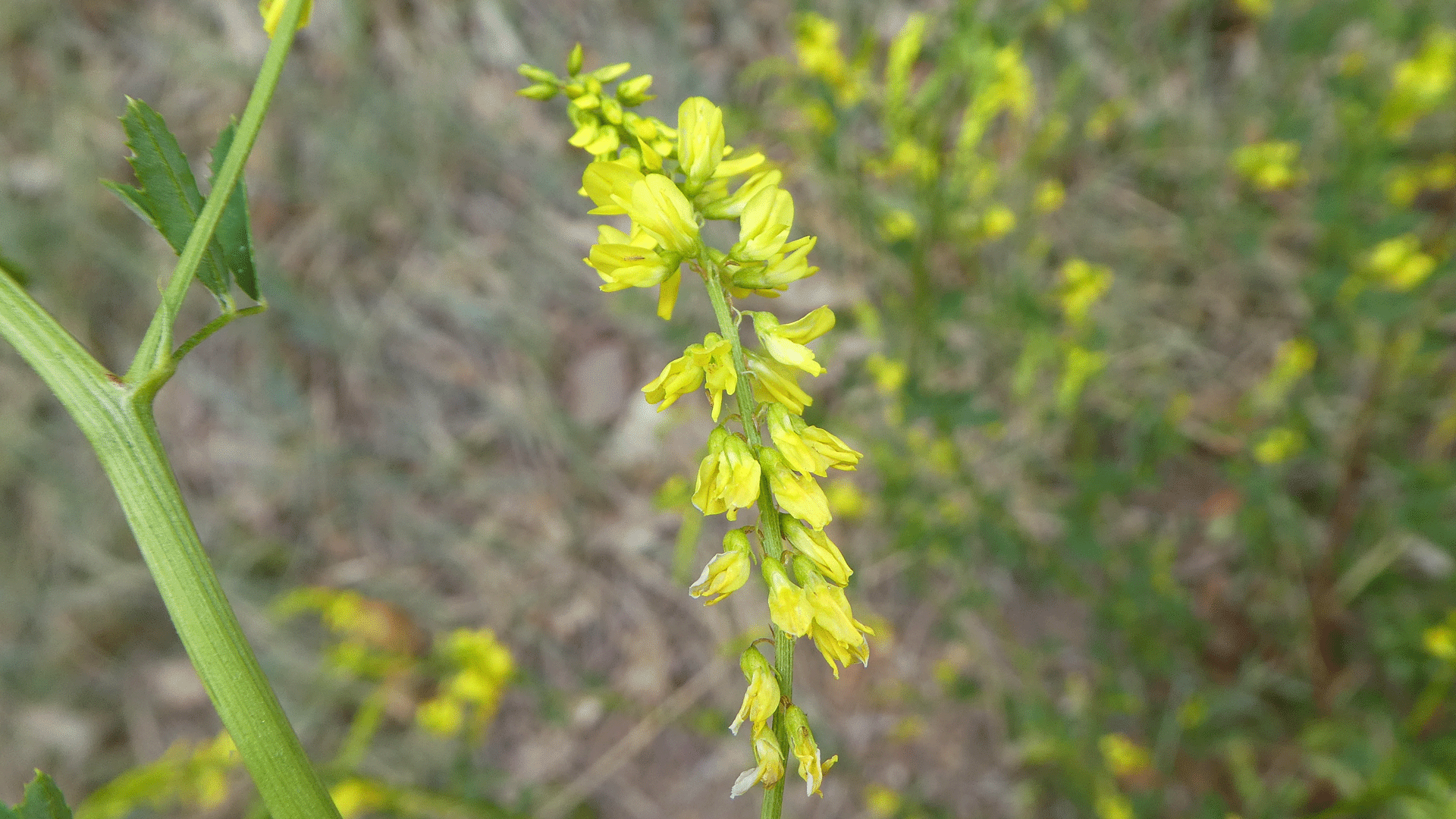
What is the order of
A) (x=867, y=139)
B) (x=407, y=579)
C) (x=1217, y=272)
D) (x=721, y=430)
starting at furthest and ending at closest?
(x=407, y=579)
(x=867, y=139)
(x=1217, y=272)
(x=721, y=430)

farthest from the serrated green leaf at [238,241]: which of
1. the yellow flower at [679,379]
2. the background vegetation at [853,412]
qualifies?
the background vegetation at [853,412]

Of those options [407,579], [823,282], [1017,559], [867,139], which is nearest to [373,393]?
[407,579]

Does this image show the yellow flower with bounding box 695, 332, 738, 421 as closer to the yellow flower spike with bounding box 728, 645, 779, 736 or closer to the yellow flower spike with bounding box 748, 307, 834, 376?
the yellow flower spike with bounding box 748, 307, 834, 376

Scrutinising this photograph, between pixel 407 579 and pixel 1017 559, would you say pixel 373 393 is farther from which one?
pixel 1017 559

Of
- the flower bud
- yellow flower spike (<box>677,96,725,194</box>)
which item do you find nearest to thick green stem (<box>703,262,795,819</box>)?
yellow flower spike (<box>677,96,725,194</box>)

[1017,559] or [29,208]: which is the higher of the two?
[29,208]

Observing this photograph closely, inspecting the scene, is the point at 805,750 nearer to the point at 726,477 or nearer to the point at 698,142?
the point at 726,477

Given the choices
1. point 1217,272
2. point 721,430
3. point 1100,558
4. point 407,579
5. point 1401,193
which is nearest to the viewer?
point 721,430

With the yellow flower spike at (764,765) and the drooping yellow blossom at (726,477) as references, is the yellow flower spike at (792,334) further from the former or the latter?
the yellow flower spike at (764,765)
